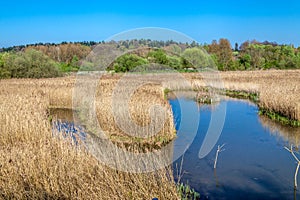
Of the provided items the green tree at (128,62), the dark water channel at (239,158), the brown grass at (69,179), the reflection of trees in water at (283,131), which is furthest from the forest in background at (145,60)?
the brown grass at (69,179)

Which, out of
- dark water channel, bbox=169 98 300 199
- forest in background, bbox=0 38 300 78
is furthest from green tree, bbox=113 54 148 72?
dark water channel, bbox=169 98 300 199

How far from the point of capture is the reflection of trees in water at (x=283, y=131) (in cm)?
1035

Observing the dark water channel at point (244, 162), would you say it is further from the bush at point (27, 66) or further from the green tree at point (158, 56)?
the bush at point (27, 66)

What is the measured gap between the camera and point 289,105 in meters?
12.6

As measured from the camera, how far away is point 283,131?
1152 cm

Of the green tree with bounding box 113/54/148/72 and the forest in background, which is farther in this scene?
the green tree with bounding box 113/54/148/72

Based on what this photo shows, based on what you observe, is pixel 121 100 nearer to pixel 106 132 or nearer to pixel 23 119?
pixel 106 132

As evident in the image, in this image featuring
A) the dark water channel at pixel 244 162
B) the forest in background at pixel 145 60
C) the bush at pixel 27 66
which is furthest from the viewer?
the bush at pixel 27 66

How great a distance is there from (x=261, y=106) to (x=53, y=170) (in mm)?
12715

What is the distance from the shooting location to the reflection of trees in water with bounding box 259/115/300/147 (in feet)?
34.0

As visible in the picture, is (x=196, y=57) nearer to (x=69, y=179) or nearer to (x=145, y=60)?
(x=145, y=60)

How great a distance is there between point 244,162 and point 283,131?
4075 mm

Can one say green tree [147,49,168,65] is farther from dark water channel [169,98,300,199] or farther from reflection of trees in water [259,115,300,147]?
reflection of trees in water [259,115,300,147]

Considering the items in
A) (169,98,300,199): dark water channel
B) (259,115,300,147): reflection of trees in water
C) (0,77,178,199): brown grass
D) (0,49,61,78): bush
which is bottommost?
(169,98,300,199): dark water channel
